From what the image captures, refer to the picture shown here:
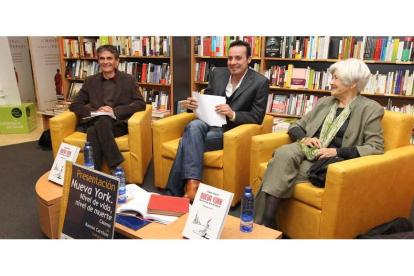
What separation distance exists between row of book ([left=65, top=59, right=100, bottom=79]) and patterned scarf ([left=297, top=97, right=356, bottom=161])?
3.45m

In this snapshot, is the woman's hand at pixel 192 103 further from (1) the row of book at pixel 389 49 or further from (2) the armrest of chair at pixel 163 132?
(1) the row of book at pixel 389 49

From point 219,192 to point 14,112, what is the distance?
4387 millimetres

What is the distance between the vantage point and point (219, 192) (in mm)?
1551

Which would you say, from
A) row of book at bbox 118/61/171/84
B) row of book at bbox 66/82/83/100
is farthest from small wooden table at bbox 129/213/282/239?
row of book at bbox 66/82/83/100

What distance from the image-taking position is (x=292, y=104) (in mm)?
3775

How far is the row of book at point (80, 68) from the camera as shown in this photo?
4.77 meters

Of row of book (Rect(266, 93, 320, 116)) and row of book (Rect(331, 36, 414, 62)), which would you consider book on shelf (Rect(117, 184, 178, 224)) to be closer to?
row of book (Rect(266, 93, 320, 116))

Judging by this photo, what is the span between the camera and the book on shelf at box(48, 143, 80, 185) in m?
2.20

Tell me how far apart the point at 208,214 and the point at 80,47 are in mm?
4027

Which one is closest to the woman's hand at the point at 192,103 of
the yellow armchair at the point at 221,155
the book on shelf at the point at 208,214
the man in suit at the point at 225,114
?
the man in suit at the point at 225,114

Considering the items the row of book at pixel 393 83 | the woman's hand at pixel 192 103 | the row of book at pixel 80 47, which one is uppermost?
the row of book at pixel 80 47

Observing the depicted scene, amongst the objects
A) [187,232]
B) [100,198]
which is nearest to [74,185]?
[100,198]

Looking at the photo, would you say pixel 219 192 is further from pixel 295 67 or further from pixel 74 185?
pixel 295 67

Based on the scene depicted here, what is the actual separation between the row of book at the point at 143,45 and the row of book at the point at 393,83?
7.67 ft
